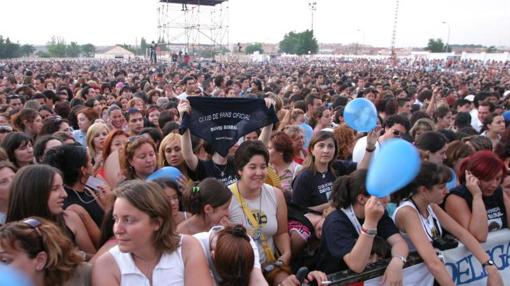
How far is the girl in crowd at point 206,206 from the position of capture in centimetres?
308

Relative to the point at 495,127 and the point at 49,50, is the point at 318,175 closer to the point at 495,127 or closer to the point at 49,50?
the point at 495,127


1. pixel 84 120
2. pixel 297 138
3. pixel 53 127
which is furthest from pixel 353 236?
pixel 84 120

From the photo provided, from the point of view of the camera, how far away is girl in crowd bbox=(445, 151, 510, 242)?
11.5 ft

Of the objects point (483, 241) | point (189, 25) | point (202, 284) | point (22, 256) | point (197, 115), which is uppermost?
point (189, 25)

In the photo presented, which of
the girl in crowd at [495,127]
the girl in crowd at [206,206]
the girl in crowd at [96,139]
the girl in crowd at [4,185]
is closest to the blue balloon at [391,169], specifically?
the girl in crowd at [206,206]

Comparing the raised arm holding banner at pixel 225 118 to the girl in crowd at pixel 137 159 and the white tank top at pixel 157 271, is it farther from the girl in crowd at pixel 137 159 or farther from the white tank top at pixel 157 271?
the white tank top at pixel 157 271

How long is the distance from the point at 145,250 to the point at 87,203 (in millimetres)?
1324

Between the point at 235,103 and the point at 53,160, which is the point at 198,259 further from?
the point at 235,103

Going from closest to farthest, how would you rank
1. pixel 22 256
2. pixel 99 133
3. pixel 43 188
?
pixel 22 256 < pixel 43 188 < pixel 99 133

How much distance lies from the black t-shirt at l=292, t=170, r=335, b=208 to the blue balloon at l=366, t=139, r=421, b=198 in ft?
4.25

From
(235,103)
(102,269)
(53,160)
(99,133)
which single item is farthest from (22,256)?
(99,133)

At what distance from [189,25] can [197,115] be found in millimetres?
45807

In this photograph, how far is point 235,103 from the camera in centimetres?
496

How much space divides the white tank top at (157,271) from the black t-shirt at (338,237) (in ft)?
3.78
